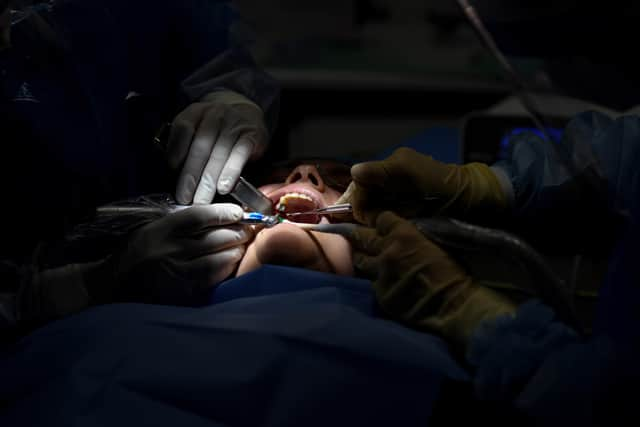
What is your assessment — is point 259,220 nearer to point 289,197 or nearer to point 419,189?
point 289,197

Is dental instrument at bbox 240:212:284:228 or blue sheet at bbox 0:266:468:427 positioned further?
dental instrument at bbox 240:212:284:228

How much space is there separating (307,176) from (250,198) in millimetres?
285

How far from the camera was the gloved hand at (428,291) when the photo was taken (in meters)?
0.91

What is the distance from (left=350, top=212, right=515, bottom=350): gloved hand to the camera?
2.99 feet

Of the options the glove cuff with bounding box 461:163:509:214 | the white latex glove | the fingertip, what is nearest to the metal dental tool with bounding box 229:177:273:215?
the fingertip

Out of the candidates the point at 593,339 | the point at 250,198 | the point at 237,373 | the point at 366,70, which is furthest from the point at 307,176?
the point at 366,70

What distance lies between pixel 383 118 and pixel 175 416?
258 centimetres

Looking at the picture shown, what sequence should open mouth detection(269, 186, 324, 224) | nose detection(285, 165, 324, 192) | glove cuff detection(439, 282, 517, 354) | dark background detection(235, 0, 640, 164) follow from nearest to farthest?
1. glove cuff detection(439, 282, 517, 354)
2. open mouth detection(269, 186, 324, 224)
3. nose detection(285, 165, 324, 192)
4. dark background detection(235, 0, 640, 164)

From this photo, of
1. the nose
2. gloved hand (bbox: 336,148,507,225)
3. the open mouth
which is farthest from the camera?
the nose

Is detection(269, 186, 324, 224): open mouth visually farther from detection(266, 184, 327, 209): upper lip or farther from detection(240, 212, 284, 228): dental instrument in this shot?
detection(240, 212, 284, 228): dental instrument

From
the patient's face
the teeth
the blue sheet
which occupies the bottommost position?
the blue sheet

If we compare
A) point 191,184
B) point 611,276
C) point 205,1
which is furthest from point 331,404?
point 205,1

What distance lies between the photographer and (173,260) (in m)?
1.18

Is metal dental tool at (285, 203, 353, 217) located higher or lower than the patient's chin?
higher
